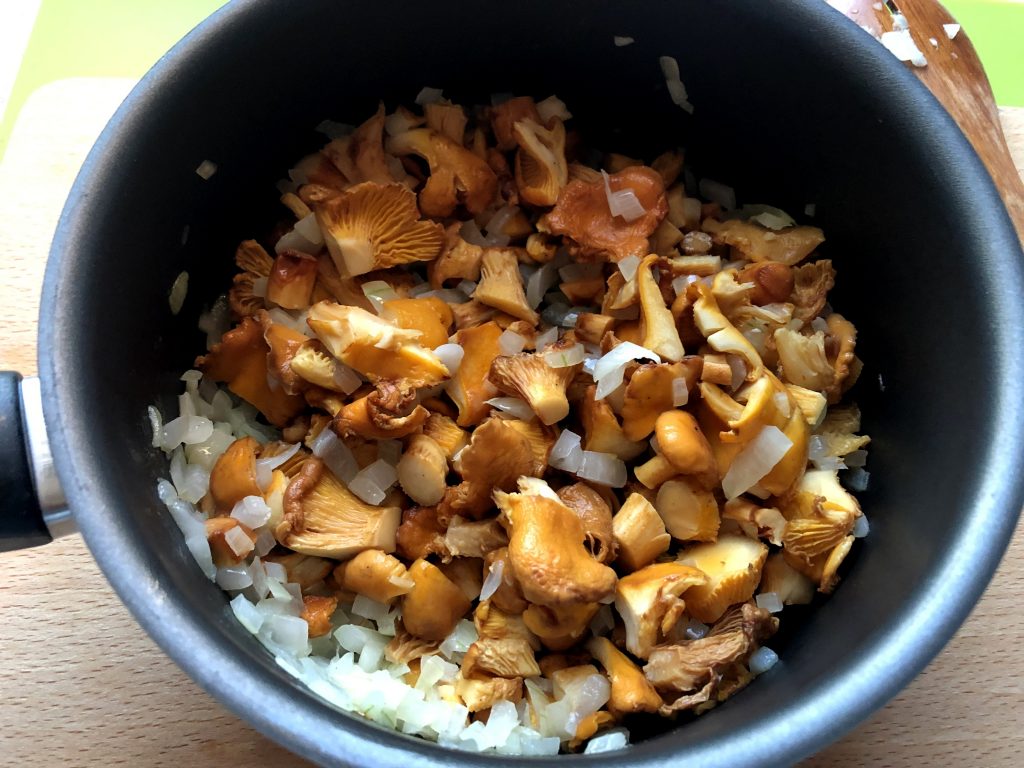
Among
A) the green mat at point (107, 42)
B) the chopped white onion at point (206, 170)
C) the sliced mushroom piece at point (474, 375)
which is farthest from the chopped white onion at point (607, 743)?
the green mat at point (107, 42)

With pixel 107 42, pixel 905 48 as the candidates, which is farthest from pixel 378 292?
pixel 905 48

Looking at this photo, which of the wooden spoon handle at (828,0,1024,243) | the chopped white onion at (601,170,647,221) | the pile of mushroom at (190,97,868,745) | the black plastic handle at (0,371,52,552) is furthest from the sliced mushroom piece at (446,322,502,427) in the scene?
the wooden spoon handle at (828,0,1024,243)

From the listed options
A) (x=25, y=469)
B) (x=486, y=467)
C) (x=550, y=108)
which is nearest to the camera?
(x=25, y=469)

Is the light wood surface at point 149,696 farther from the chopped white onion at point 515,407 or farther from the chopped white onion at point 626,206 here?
the chopped white onion at point 626,206

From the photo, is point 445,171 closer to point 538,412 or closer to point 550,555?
point 538,412

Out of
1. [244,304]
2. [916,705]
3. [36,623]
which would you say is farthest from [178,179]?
[916,705]

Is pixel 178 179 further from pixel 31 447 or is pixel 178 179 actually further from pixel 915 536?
pixel 915 536
